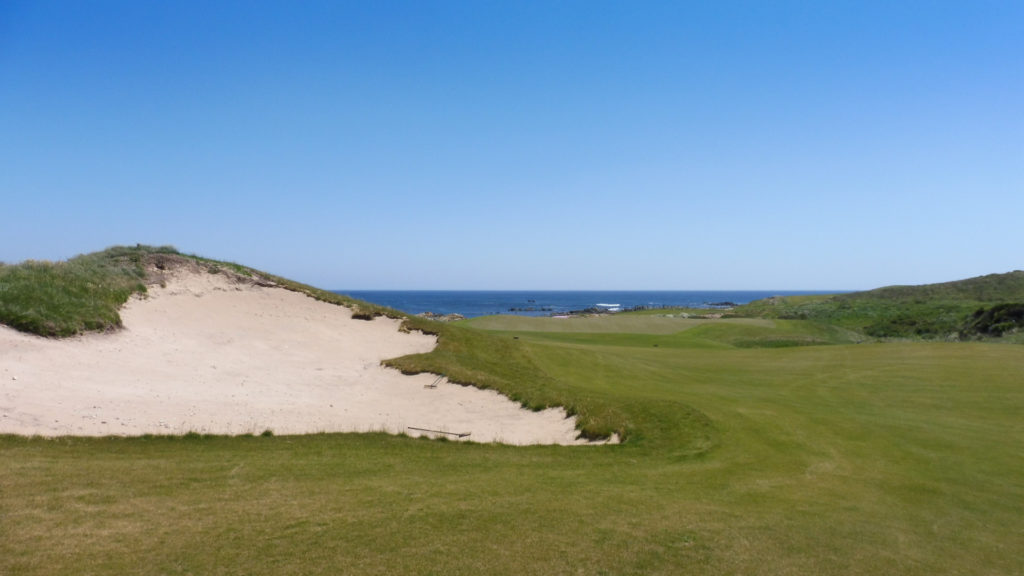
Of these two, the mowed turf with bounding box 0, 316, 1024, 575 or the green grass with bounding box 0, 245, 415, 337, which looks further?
the green grass with bounding box 0, 245, 415, 337

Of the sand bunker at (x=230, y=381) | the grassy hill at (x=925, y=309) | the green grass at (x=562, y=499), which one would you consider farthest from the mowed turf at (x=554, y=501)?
the grassy hill at (x=925, y=309)

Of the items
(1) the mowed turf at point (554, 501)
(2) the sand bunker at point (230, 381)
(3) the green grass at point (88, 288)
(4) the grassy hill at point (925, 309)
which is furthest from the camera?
(4) the grassy hill at point (925, 309)

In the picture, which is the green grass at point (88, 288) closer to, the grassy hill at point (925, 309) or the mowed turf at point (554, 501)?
the mowed turf at point (554, 501)

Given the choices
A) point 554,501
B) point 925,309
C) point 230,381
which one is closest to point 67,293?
point 230,381

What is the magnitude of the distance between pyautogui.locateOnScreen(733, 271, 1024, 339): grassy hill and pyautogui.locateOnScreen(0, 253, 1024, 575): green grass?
131 feet

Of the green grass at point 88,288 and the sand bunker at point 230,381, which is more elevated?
the green grass at point 88,288

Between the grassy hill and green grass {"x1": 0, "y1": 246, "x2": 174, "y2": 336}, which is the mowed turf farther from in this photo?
the grassy hill

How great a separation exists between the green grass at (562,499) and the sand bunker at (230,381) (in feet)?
3.90

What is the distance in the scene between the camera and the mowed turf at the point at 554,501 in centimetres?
586

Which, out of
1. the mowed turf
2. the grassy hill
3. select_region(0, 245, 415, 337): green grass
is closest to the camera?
the mowed turf

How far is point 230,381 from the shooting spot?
15914 millimetres

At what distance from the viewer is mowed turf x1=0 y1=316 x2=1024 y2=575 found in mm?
5859

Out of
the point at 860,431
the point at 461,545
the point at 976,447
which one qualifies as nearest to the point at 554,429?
the point at 860,431

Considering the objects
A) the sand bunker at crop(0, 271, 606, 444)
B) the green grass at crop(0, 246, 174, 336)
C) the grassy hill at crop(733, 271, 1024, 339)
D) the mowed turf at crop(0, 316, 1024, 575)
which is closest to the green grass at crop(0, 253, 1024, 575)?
the mowed turf at crop(0, 316, 1024, 575)
